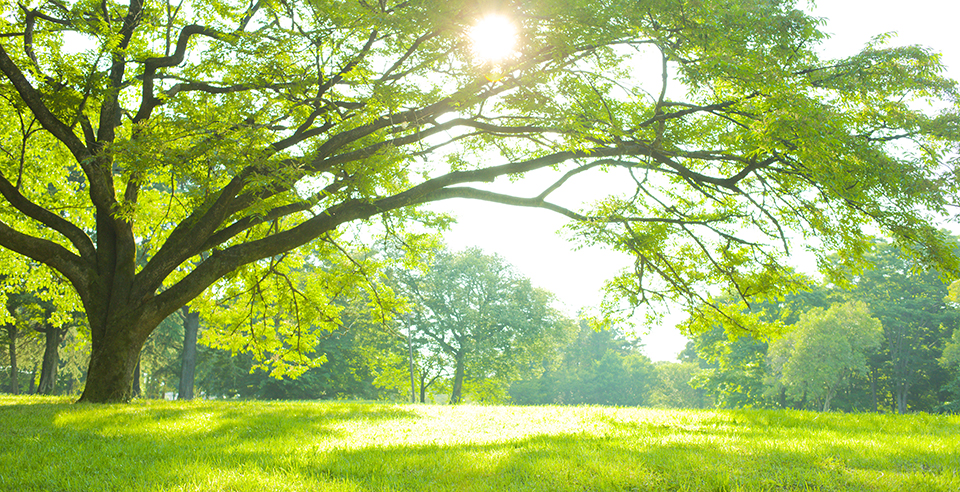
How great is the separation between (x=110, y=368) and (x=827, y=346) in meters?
37.3

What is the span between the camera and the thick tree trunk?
1120 centimetres

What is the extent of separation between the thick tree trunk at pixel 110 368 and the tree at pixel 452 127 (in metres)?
0.04

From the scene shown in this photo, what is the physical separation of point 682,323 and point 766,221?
2.96 meters

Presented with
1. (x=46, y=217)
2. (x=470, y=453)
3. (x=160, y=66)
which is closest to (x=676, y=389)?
(x=160, y=66)

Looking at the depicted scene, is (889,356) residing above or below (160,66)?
below

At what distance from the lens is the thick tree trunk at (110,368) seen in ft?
36.7

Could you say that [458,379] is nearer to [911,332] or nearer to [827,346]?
[827,346]

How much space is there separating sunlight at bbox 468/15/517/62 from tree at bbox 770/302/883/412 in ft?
111

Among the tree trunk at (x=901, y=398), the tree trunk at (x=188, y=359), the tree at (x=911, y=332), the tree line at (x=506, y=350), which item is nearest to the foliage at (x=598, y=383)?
the tree line at (x=506, y=350)

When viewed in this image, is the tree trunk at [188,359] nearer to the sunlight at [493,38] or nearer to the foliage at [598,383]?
the sunlight at [493,38]

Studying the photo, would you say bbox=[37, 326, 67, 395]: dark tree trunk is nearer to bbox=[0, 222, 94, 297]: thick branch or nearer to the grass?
bbox=[0, 222, 94, 297]: thick branch

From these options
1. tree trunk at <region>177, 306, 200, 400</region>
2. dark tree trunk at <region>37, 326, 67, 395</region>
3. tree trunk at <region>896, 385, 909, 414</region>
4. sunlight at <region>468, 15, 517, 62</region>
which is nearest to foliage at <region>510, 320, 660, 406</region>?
tree trunk at <region>896, 385, 909, 414</region>

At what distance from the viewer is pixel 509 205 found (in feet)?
39.6

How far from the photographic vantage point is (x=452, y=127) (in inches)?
466
